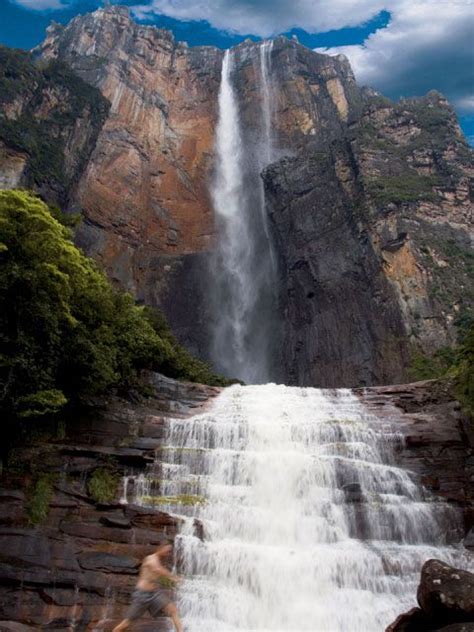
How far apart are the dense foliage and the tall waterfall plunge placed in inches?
919

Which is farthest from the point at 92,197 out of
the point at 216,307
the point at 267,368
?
the point at 267,368

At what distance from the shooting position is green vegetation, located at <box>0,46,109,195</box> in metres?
33.2

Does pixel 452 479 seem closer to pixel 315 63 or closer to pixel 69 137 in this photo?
pixel 69 137

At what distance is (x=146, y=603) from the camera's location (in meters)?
6.48

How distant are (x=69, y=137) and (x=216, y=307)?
1602 centimetres

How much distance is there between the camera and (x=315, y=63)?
5716cm

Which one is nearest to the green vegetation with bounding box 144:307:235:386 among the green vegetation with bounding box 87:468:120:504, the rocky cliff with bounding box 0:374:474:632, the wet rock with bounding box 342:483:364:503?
the rocky cliff with bounding box 0:374:474:632

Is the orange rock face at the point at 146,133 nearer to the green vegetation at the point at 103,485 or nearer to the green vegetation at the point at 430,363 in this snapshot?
the green vegetation at the point at 430,363

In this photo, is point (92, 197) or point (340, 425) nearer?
point (340, 425)

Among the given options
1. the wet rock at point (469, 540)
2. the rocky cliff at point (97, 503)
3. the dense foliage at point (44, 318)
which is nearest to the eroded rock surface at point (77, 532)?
the rocky cliff at point (97, 503)

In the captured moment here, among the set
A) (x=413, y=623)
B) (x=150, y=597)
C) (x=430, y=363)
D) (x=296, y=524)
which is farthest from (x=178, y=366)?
(x=413, y=623)

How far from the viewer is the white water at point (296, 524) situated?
1048cm

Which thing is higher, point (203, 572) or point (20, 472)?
point (20, 472)

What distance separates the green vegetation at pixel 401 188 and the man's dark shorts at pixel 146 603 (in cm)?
3191
